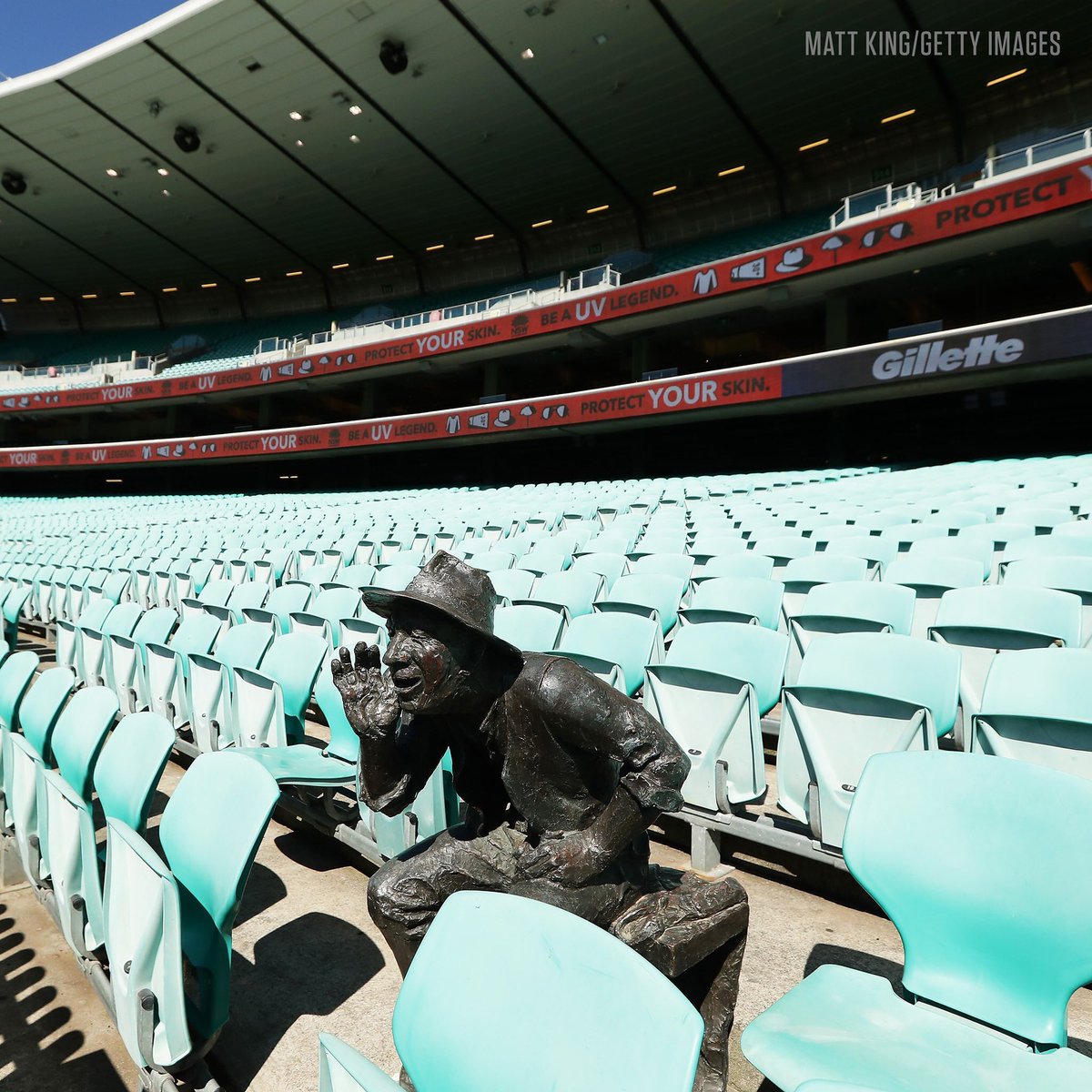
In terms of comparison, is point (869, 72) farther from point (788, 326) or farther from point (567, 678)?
point (567, 678)

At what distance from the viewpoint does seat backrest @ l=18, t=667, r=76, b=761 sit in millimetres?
3510

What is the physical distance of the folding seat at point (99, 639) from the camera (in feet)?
17.4

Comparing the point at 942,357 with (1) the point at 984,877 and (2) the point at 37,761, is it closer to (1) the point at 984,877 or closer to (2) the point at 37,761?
(1) the point at 984,877

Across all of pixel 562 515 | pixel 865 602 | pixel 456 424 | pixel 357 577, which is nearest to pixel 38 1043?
pixel 865 602

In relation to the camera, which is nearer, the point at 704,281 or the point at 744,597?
the point at 744,597

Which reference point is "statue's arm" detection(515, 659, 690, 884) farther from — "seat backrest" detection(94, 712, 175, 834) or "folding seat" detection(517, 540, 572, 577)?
"folding seat" detection(517, 540, 572, 577)

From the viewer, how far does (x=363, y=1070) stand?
1196 mm

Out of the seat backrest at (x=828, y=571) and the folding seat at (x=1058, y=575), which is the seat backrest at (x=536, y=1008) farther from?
the seat backrest at (x=828, y=571)

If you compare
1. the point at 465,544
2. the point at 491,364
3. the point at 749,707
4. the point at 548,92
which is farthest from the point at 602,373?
the point at 749,707

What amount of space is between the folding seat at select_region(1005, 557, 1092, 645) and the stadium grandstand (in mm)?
35

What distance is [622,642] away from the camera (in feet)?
13.0

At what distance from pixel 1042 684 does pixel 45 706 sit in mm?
4443

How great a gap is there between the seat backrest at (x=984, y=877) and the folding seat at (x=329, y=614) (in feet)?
12.6

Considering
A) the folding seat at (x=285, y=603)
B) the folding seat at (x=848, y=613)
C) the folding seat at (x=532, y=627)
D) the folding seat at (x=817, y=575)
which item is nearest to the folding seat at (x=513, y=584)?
the folding seat at (x=532, y=627)
